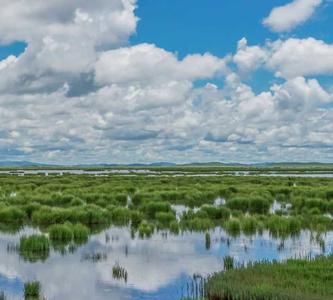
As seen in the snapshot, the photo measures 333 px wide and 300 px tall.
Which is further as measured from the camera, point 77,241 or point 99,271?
point 77,241

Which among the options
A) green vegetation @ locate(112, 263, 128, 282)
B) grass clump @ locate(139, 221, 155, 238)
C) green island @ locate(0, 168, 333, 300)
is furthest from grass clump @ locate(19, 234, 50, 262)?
grass clump @ locate(139, 221, 155, 238)

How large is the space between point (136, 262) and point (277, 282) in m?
6.58

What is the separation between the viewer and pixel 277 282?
45.7ft

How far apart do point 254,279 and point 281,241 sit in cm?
921

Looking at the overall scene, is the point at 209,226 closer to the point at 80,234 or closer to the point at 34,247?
the point at 80,234

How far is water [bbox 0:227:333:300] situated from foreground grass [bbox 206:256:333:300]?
1.42 metres

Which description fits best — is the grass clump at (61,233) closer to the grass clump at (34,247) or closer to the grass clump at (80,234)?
the grass clump at (80,234)

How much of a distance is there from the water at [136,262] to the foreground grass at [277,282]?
1420 millimetres

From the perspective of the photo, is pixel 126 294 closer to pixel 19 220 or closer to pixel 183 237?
pixel 183 237

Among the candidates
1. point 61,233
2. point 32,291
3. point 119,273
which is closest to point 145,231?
point 61,233

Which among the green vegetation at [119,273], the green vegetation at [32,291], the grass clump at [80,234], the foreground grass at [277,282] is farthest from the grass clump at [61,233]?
the foreground grass at [277,282]

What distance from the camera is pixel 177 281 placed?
16.6 meters

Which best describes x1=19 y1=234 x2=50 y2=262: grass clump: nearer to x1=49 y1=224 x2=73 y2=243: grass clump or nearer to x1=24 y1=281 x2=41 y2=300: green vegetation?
x1=49 y1=224 x2=73 y2=243: grass clump

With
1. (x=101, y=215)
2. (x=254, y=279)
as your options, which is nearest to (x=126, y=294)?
(x=254, y=279)
